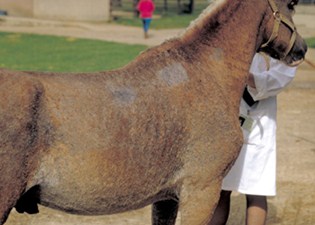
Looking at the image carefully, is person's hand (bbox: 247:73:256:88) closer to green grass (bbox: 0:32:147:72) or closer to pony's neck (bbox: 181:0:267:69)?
pony's neck (bbox: 181:0:267:69)

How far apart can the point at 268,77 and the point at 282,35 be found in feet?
3.06

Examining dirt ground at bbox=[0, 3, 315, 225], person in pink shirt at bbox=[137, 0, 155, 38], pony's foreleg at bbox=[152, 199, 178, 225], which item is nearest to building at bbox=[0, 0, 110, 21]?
person in pink shirt at bbox=[137, 0, 155, 38]

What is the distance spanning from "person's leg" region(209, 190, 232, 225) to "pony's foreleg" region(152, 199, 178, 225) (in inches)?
57.9

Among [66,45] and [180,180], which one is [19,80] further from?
[66,45]

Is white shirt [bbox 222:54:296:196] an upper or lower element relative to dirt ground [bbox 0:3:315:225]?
upper

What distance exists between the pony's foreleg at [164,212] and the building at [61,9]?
80.1ft

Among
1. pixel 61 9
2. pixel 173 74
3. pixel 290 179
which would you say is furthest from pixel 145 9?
pixel 173 74

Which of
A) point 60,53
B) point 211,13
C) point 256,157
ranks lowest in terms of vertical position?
point 60,53

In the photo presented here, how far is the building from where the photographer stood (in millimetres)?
28375

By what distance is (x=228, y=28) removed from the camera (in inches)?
169

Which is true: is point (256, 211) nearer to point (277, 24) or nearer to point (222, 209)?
point (222, 209)

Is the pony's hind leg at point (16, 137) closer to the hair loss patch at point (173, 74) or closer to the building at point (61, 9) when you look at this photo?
the hair loss patch at point (173, 74)

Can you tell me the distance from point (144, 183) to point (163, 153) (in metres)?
0.18

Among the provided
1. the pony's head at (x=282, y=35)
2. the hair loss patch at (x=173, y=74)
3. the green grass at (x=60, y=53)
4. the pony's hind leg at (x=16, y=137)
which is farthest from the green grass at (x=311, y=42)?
the pony's hind leg at (x=16, y=137)
